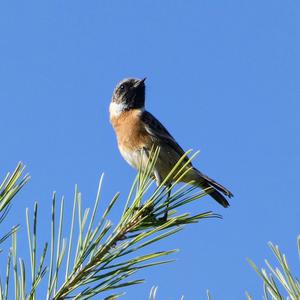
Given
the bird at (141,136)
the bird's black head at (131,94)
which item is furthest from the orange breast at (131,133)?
the bird's black head at (131,94)

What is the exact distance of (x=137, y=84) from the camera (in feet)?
29.6

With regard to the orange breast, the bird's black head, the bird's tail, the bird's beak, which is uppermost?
the bird's beak

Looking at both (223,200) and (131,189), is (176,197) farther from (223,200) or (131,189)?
(223,200)

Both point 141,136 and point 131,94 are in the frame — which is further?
point 131,94

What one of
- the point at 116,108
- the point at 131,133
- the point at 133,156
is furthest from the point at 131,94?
the point at 133,156

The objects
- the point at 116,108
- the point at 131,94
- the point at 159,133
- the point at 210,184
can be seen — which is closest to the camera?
the point at 210,184

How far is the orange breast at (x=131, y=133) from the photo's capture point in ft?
23.7

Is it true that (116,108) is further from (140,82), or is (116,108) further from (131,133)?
(131,133)

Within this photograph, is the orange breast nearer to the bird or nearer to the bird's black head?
the bird

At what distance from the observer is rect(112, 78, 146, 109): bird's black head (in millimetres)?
8883

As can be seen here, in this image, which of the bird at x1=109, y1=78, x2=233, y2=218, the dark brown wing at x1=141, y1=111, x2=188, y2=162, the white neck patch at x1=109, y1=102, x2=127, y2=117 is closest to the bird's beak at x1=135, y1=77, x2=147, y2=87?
the bird at x1=109, y1=78, x2=233, y2=218

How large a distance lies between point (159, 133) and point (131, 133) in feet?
1.75

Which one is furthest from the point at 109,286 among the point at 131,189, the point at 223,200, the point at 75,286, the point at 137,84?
the point at 137,84

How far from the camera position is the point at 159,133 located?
7.78m
